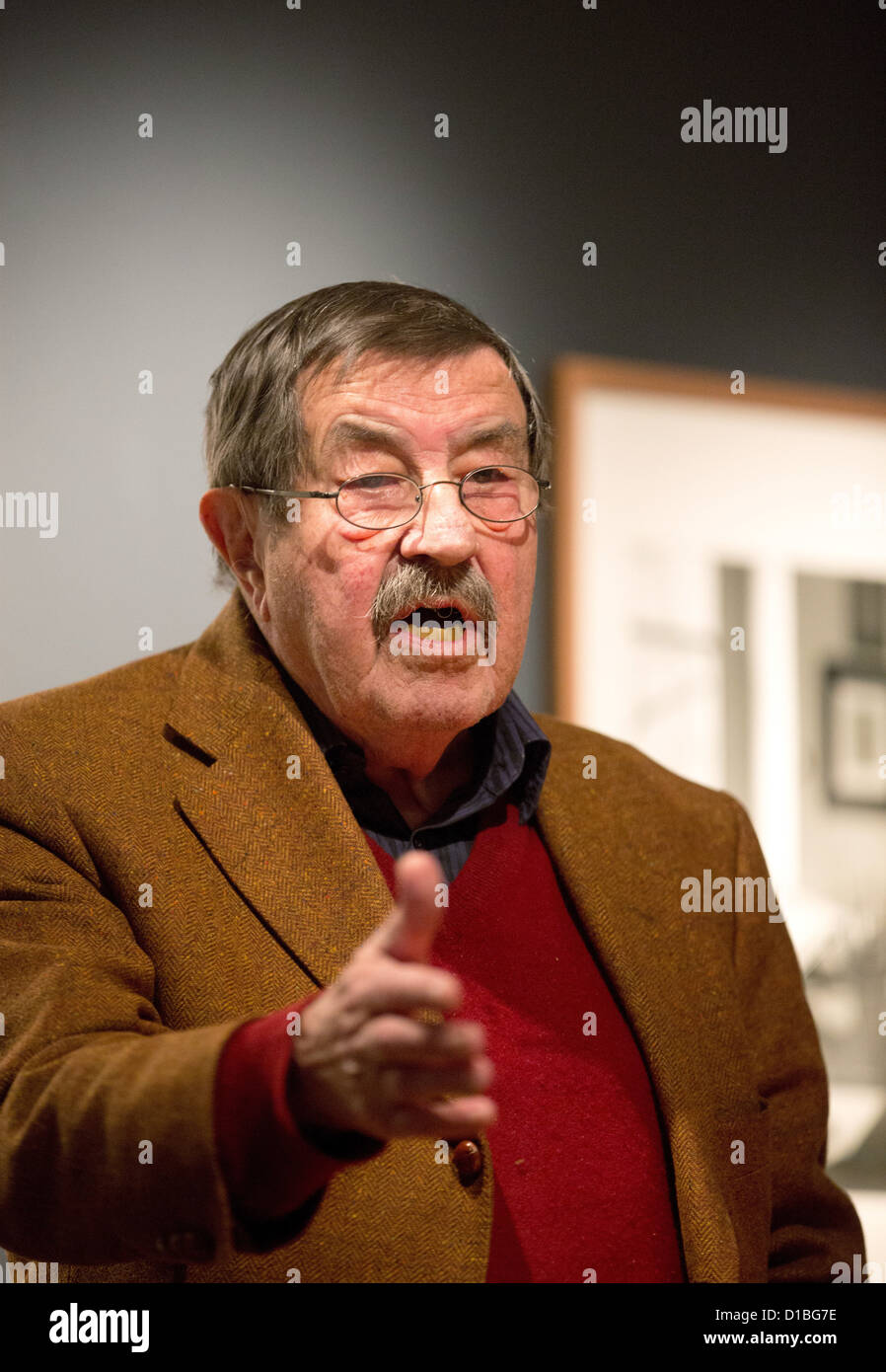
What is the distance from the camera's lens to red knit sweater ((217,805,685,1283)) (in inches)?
58.2

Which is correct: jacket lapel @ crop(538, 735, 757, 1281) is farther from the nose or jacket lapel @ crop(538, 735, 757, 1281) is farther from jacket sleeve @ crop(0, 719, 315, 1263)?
jacket sleeve @ crop(0, 719, 315, 1263)

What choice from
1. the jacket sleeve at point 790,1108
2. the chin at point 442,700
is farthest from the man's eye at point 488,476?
the jacket sleeve at point 790,1108

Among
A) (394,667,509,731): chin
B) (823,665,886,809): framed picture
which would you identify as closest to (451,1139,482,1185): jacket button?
(394,667,509,731): chin

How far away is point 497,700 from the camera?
164cm

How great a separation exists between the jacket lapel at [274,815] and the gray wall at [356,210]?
0.46 m

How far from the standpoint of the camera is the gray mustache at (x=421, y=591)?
62.0 inches

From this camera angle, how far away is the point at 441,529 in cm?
158

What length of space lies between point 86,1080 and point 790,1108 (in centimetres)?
102

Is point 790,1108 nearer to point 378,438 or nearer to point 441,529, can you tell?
point 441,529

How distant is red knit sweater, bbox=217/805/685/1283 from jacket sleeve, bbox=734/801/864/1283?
26 centimetres

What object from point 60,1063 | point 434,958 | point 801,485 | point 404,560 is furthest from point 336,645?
point 801,485

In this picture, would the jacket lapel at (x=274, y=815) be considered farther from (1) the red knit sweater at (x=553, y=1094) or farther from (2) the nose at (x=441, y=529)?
(2) the nose at (x=441, y=529)

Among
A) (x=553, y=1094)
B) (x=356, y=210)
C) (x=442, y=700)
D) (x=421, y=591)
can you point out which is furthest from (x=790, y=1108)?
(x=356, y=210)
